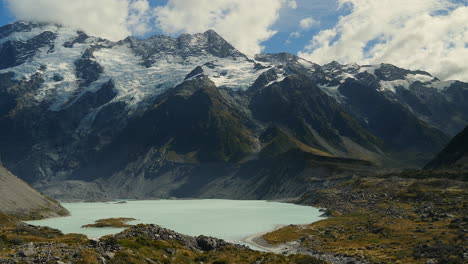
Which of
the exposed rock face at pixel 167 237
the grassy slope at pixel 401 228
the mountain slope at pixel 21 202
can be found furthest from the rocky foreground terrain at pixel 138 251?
the mountain slope at pixel 21 202

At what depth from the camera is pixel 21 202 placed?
17238cm

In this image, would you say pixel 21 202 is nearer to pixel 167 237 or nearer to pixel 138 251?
pixel 167 237

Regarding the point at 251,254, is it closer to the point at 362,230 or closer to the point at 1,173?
the point at 362,230

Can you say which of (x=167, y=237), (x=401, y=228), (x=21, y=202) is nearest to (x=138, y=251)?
(x=167, y=237)

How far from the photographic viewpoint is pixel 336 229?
111250 mm

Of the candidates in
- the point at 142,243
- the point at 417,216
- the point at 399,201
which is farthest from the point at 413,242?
the point at 399,201

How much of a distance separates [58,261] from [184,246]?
25.0m

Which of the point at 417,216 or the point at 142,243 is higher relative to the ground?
the point at 417,216

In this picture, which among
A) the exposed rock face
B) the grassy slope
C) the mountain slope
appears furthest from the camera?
the mountain slope

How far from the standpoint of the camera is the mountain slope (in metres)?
163

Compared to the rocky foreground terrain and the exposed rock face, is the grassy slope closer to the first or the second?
the rocky foreground terrain

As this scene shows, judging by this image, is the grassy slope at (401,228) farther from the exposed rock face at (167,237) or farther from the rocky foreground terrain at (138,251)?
the exposed rock face at (167,237)

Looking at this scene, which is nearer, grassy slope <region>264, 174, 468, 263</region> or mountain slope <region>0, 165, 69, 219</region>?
grassy slope <region>264, 174, 468, 263</region>

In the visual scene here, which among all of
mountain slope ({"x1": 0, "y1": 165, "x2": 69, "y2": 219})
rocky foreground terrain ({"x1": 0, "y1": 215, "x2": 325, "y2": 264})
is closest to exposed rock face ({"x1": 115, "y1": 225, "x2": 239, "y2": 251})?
rocky foreground terrain ({"x1": 0, "y1": 215, "x2": 325, "y2": 264})
